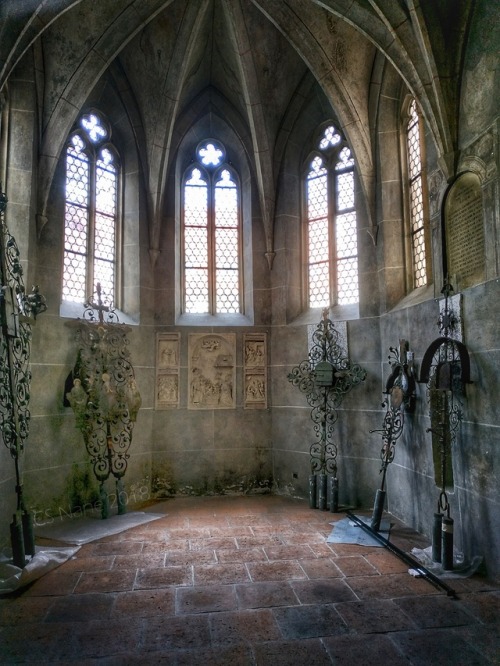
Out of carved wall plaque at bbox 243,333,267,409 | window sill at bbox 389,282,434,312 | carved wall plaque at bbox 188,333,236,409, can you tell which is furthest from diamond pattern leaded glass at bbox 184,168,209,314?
window sill at bbox 389,282,434,312

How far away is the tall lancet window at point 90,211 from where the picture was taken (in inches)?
353

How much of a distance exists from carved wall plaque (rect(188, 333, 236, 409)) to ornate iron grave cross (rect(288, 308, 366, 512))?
48.7 inches

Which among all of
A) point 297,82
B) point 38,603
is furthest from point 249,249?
point 38,603

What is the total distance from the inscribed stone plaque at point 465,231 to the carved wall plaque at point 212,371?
453cm

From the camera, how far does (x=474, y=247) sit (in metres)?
6.14

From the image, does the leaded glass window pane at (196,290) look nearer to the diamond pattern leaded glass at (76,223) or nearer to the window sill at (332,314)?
the window sill at (332,314)

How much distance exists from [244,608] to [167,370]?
17.5ft

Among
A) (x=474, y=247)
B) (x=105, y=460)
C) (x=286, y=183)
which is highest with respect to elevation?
(x=286, y=183)

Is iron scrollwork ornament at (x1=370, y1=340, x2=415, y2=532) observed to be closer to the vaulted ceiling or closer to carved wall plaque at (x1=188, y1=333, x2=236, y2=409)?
the vaulted ceiling

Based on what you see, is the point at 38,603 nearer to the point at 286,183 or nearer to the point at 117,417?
the point at 117,417

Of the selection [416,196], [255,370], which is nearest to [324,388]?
[255,370]

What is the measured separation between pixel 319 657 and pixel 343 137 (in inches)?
332

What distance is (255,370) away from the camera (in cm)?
988

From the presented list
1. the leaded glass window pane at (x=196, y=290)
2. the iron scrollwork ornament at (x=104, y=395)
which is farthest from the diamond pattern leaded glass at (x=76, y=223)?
the leaded glass window pane at (x=196, y=290)
